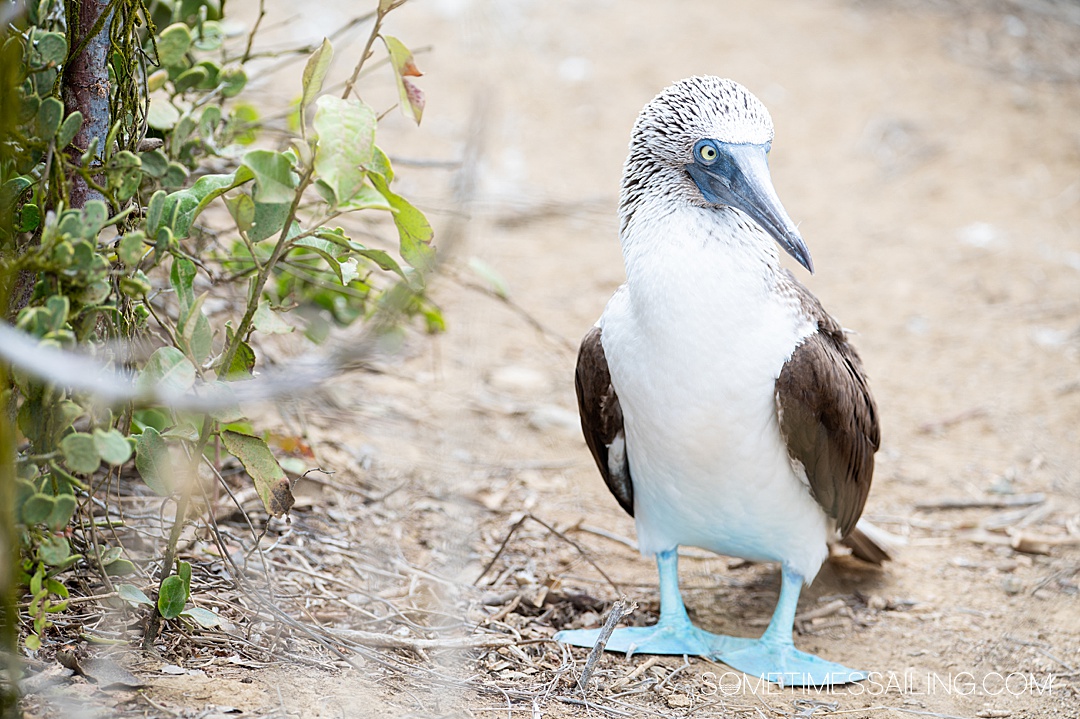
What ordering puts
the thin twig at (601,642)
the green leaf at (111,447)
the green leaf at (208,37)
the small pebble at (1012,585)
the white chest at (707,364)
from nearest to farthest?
the green leaf at (111,447), the thin twig at (601,642), the white chest at (707,364), the green leaf at (208,37), the small pebble at (1012,585)

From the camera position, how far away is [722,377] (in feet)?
8.96

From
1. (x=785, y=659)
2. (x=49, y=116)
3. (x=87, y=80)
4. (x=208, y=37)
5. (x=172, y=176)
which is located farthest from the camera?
(x=785, y=659)

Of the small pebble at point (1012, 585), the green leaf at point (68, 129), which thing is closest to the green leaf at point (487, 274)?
the green leaf at point (68, 129)

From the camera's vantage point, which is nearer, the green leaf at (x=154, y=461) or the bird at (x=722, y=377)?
the green leaf at (x=154, y=461)

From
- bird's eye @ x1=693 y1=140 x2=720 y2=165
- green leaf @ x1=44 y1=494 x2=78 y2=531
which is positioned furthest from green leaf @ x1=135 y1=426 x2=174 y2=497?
bird's eye @ x1=693 y1=140 x2=720 y2=165

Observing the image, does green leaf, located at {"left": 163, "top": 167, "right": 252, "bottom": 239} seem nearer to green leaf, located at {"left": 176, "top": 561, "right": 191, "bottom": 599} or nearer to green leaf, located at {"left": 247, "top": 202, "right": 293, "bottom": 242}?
green leaf, located at {"left": 247, "top": 202, "right": 293, "bottom": 242}

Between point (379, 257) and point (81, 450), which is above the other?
point (379, 257)

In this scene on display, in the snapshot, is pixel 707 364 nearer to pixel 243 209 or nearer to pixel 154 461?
pixel 243 209

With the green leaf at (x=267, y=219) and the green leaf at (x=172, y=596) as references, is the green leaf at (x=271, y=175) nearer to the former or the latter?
the green leaf at (x=267, y=219)

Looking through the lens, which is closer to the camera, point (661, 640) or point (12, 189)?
point (12, 189)

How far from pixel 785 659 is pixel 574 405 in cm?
195

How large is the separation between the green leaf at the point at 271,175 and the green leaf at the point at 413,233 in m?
0.24

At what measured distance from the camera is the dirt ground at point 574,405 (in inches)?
110

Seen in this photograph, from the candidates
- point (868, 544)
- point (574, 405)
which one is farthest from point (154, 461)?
point (574, 405)
